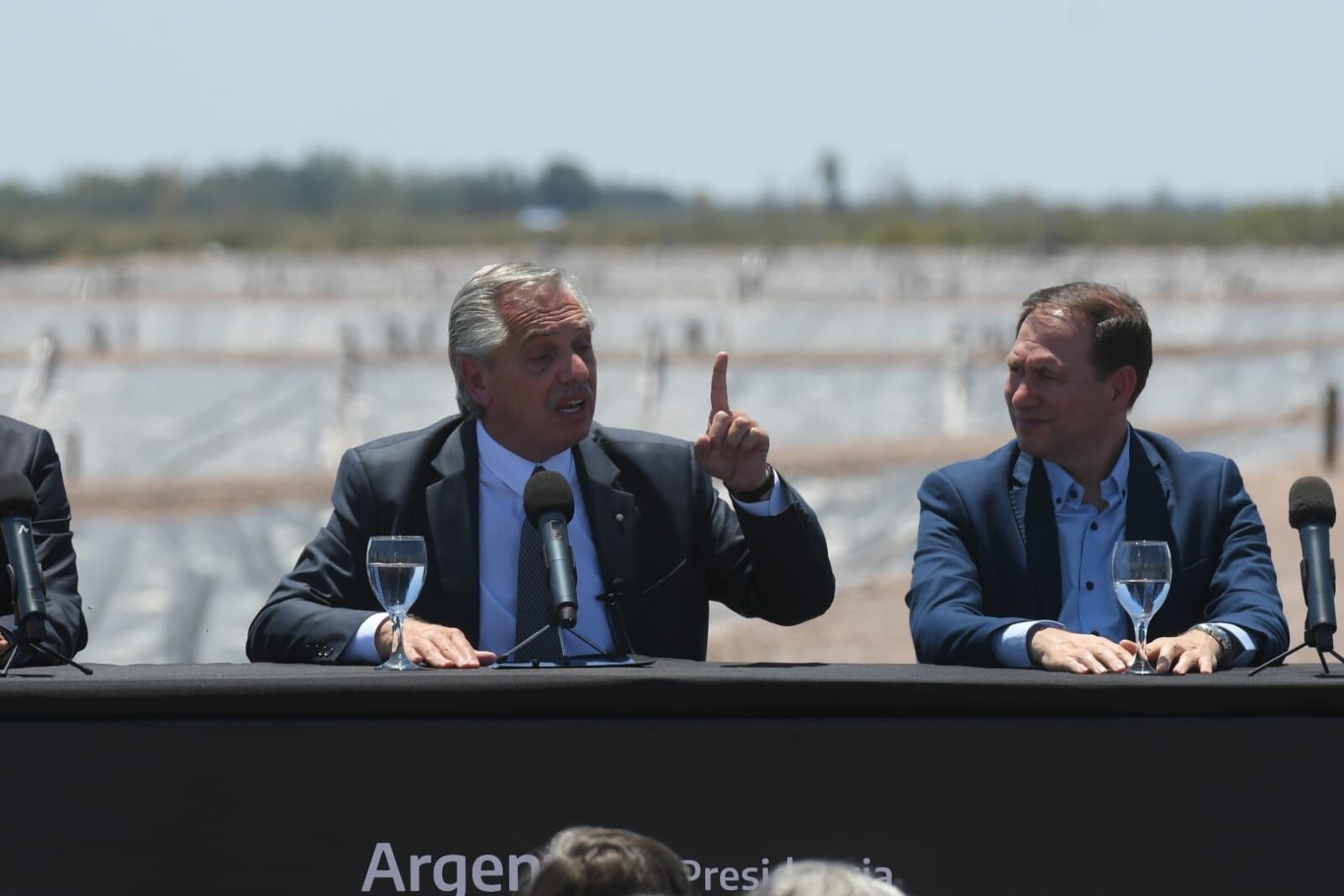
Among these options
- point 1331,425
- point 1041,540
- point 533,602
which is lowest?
point 1331,425

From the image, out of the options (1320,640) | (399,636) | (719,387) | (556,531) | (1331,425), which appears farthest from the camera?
(1331,425)

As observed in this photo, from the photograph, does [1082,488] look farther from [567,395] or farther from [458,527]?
[458,527]

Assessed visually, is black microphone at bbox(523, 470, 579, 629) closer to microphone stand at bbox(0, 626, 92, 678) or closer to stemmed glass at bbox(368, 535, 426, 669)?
stemmed glass at bbox(368, 535, 426, 669)

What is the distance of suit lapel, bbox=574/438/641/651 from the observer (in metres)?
3.96

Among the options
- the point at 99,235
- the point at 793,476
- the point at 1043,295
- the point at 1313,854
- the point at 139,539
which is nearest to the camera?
the point at 1313,854

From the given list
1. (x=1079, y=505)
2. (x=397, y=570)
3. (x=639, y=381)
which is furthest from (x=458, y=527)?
(x=639, y=381)

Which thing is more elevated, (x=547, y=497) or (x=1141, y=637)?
(x=547, y=497)

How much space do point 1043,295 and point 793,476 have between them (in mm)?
20378

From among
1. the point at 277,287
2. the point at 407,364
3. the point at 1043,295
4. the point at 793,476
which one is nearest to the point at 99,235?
the point at 277,287

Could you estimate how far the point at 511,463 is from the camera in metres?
4.02

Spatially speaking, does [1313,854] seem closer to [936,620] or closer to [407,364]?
[936,620]

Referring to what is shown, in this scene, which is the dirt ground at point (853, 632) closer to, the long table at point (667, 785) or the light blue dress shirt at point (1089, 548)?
the light blue dress shirt at point (1089, 548)

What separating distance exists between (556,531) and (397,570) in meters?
0.28

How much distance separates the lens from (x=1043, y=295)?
3973 millimetres
